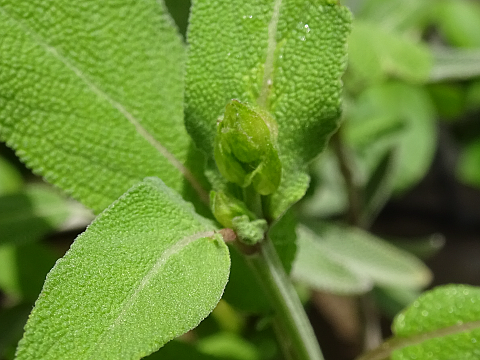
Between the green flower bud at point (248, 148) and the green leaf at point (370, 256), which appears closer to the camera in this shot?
the green flower bud at point (248, 148)

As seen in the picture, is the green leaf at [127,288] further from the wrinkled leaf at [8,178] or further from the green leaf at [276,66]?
the wrinkled leaf at [8,178]

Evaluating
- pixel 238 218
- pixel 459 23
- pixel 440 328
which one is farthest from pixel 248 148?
pixel 459 23

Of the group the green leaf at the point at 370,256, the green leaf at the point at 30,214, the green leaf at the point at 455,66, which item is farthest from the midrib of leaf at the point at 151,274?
the green leaf at the point at 455,66

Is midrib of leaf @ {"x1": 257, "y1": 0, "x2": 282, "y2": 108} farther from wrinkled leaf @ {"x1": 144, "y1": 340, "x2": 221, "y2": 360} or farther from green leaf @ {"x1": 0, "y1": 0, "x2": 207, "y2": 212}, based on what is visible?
wrinkled leaf @ {"x1": 144, "y1": 340, "x2": 221, "y2": 360}

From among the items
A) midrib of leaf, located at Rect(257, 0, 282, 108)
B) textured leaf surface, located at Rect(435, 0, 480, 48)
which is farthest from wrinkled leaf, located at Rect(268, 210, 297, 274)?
textured leaf surface, located at Rect(435, 0, 480, 48)

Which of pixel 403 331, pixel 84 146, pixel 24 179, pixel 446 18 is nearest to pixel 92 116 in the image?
pixel 84 146

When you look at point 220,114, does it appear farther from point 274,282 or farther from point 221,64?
point 274,282

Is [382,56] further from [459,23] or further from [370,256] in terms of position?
[459,23]
